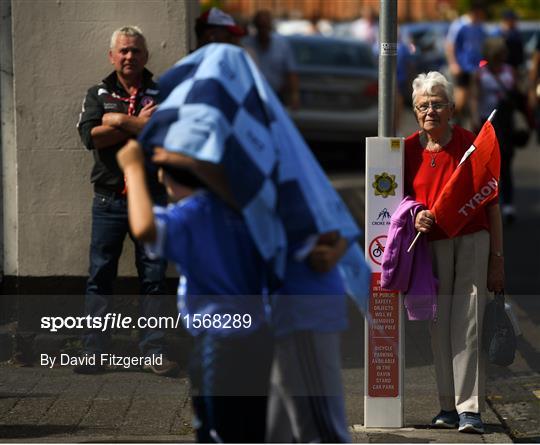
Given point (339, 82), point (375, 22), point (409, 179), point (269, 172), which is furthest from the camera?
point (375, 22)

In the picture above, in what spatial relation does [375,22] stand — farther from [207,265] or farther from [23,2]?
[207,265]

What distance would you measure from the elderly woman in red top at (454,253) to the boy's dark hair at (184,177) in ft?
7.34

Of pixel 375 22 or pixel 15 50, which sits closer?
pixel 15 50

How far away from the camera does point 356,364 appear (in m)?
8.29

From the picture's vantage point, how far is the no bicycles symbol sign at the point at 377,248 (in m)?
6.67

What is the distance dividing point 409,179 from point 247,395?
8.09 feet

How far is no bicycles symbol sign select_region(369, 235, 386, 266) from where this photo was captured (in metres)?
6.67

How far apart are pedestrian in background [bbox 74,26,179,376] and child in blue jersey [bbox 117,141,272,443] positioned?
2.94 metres

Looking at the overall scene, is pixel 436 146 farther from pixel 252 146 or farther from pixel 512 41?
pixel 512 41

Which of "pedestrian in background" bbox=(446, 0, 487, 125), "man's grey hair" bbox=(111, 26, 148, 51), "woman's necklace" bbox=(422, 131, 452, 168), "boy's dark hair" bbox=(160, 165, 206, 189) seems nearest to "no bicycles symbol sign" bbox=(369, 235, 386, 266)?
"woman's necklace" bbox=(422, 131, 452, 168)

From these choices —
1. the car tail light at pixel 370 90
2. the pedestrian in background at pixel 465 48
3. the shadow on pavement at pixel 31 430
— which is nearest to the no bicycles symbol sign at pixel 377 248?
the shadow on pavement at pixel 31 430

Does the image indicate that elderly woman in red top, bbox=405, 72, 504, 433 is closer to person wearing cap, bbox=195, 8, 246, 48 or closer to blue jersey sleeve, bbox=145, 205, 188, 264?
person wearing cap, bbox=195, 8, 246, 48

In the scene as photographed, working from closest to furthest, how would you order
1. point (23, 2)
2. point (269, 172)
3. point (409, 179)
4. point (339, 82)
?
point (269, 172) < point (409, 179) < point (23, 2) < point (339, 82)

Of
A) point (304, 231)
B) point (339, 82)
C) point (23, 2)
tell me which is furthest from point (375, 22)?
point (304, 231)
